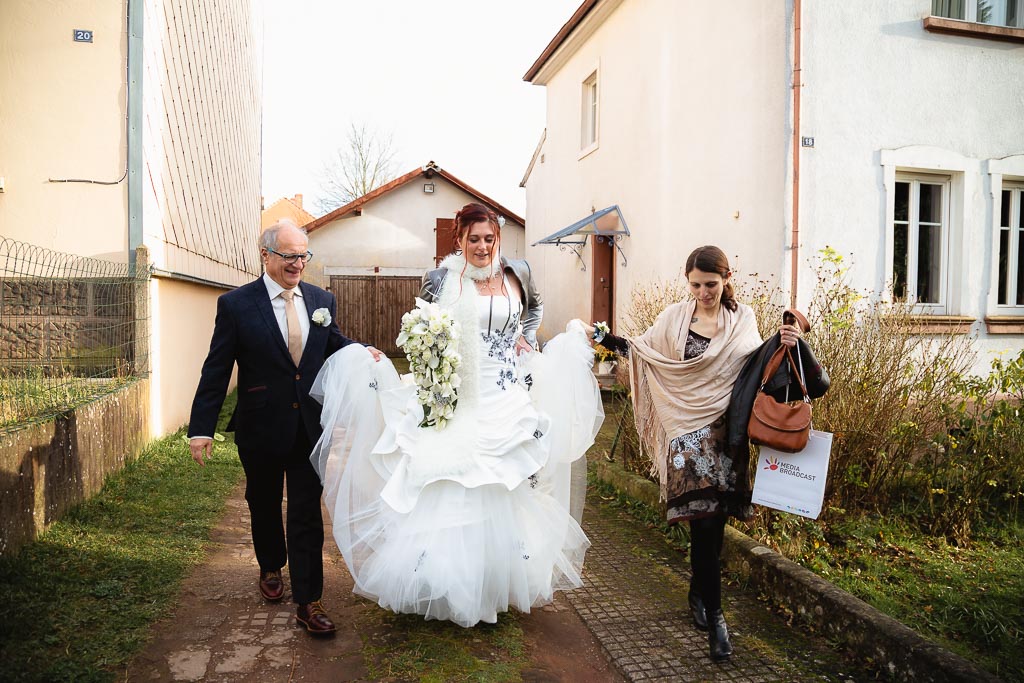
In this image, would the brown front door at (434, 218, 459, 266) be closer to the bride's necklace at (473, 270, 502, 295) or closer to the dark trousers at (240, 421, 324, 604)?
the bride's necklace at (473, 270, 502, 295)

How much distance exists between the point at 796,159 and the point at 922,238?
2.05 meters

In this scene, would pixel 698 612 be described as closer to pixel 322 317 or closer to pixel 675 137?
pixel 322 317

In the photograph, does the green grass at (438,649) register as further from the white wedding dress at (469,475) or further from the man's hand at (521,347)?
the man's hand at (521,347)

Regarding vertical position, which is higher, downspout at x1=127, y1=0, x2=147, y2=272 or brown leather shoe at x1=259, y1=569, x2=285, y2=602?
downspout at x1=127, y1=0, x2=147, y2=272

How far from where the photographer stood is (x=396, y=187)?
23.1 m

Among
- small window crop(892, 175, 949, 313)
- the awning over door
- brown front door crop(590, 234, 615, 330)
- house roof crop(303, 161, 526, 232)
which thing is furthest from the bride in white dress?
house roof crop(303, 161, 526, 232)

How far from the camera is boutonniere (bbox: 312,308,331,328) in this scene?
420cm

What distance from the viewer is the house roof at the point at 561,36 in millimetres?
14258

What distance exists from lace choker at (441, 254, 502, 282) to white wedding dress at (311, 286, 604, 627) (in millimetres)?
162

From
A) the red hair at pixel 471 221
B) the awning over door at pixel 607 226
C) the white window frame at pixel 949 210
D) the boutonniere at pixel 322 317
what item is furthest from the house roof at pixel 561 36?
the boutonniere at pixel 322 317

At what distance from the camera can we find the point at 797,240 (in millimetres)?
8508

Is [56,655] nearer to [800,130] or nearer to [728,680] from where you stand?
[728,680]

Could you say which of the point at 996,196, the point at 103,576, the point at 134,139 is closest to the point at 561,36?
the point at 996,196

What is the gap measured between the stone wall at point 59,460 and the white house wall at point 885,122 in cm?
716
